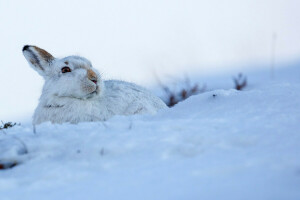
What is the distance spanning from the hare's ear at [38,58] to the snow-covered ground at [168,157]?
2213mm

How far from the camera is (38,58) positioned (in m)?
5.34

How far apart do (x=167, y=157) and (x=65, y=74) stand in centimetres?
296

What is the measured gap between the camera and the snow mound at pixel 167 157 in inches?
75.0

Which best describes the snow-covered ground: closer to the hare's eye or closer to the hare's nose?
the hare's nose

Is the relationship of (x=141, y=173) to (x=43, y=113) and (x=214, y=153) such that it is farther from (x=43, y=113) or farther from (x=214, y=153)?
(x=43, y=113)

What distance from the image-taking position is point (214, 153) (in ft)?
7.59

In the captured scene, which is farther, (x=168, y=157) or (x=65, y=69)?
(x=65, y=69)

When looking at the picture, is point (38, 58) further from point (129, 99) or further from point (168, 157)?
point (168, 157)

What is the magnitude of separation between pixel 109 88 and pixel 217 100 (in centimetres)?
204

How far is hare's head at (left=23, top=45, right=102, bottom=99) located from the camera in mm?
4820

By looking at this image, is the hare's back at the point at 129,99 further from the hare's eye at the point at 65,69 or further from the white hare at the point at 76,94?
the hare's eye at the point at 65,69

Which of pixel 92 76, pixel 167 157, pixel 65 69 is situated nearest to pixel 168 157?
pixel 167 157

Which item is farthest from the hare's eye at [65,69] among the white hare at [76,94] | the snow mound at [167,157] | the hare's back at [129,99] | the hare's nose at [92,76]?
the snow mound at [167,157]

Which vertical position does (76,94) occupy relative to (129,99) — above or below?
above
